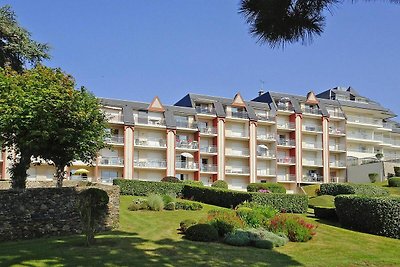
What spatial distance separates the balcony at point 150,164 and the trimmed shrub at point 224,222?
37928mm

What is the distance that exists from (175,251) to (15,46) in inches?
557

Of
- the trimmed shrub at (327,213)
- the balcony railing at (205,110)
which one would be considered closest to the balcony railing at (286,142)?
the balcony railing at (205,110)

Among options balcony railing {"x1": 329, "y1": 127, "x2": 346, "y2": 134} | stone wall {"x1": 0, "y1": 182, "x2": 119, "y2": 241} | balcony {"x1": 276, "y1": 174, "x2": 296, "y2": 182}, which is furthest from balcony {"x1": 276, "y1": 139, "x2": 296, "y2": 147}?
stone wall {"x1": 0, "y1": 182, "x2": 119, "y2": 241}

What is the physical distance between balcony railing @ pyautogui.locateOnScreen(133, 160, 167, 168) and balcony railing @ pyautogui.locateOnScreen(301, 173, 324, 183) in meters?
A: 21.1

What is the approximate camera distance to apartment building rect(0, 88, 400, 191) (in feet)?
188

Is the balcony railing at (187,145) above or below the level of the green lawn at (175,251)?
above

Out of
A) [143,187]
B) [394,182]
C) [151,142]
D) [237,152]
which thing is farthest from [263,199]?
[237,152]

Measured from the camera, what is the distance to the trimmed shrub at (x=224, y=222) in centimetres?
1827

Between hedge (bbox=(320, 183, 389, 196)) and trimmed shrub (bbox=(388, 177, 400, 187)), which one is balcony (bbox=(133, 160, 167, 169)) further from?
trimmed shrub (bbox=(388, 177, 400, 187))

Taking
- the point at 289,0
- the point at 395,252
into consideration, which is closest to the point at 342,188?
the point at 395,252

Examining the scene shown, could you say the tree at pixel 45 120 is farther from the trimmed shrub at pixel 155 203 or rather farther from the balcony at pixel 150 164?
the balcony at pixel 150 164

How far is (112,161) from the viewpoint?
184 feet

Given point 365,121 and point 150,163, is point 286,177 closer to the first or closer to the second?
point 365,121

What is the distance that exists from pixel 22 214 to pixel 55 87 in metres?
9.25
